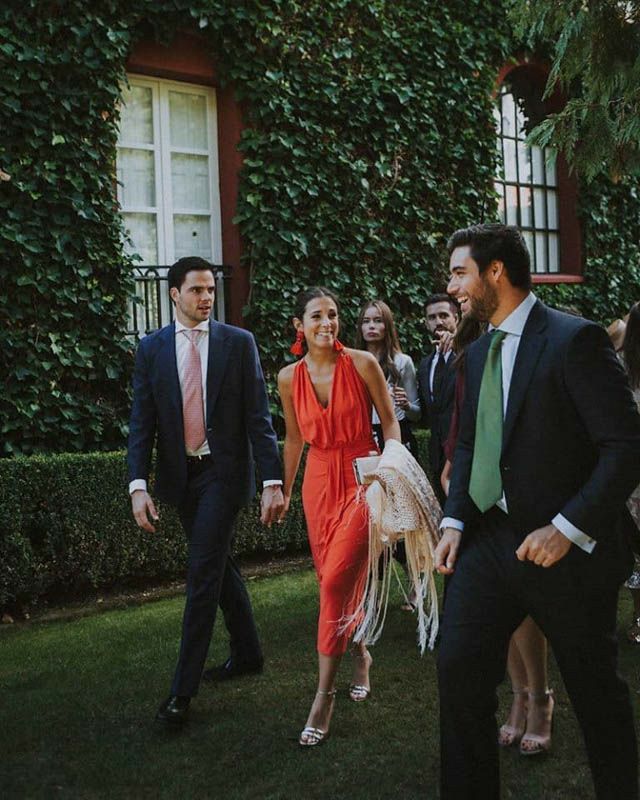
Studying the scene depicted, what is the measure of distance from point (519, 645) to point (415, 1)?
28.7 ft

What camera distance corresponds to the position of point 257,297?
991cm

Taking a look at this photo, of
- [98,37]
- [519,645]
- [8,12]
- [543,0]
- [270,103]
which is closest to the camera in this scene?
[519,645]

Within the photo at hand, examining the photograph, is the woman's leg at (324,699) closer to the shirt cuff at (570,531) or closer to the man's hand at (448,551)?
the man's hand at (448,551)

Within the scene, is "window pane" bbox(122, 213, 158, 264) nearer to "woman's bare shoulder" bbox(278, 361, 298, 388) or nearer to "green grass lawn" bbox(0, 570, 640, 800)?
"green grass lawn" bbox(0, 570, 640, 800)

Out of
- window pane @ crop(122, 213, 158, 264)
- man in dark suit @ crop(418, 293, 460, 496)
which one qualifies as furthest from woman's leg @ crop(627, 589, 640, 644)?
window pane @ crop(122, 213, 158, 264)

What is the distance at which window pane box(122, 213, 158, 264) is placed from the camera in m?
9.49

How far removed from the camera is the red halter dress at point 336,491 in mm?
4859

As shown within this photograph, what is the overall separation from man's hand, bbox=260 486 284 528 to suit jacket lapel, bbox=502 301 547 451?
2.28 metres

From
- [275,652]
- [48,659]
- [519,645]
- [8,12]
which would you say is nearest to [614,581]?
[519,645]

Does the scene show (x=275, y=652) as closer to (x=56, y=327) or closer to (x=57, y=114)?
(x=56, y=327)

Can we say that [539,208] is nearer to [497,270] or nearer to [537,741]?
[537,741]

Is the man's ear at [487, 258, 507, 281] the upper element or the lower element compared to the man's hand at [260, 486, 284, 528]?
upper

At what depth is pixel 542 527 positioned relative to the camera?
10.3 ft

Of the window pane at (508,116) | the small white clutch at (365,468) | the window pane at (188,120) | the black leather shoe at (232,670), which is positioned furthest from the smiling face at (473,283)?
the window pane at (508,116)
